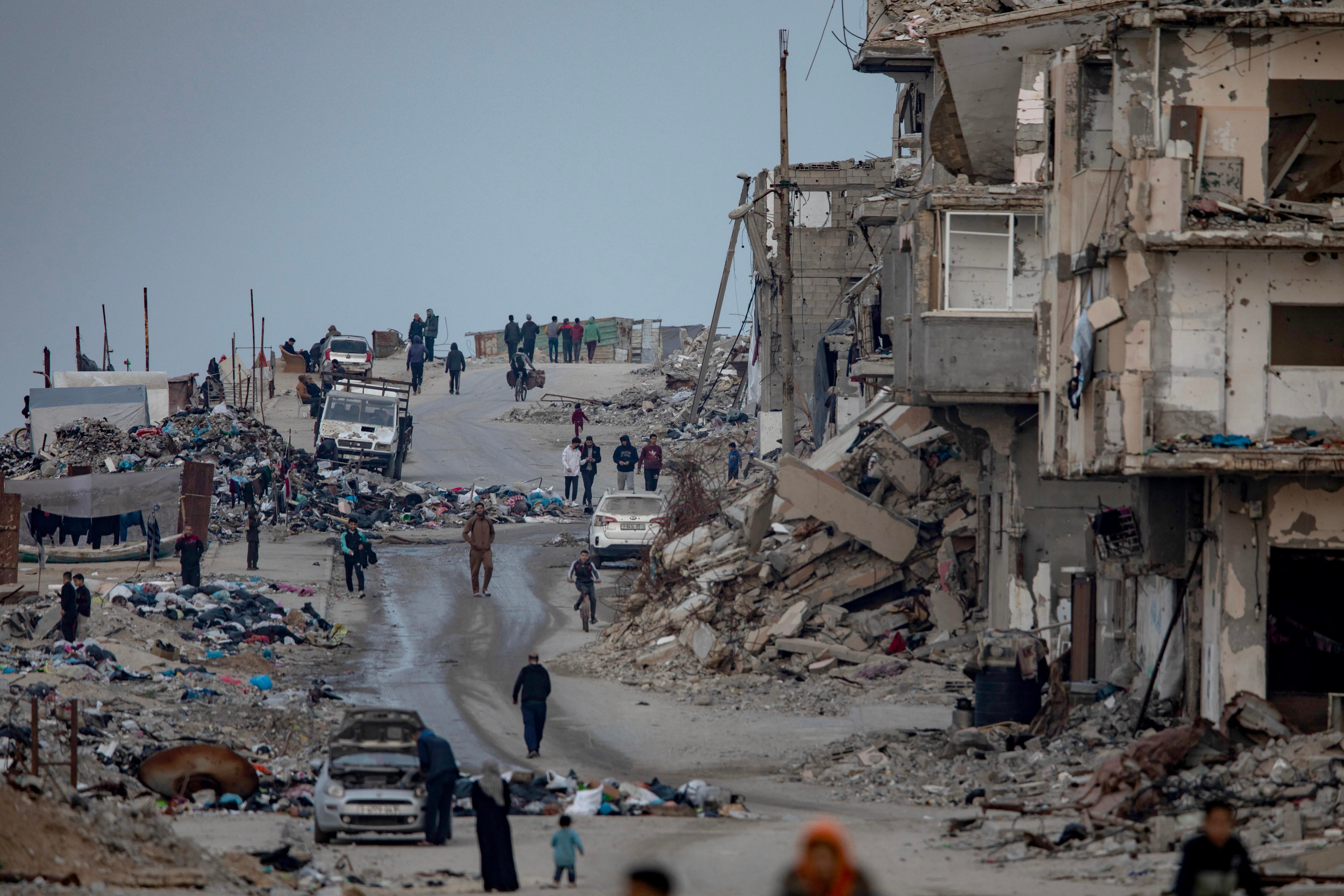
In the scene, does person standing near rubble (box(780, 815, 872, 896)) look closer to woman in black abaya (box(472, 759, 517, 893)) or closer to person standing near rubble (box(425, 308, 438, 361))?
woman in black abaya (box(472, 759, 517, 893))

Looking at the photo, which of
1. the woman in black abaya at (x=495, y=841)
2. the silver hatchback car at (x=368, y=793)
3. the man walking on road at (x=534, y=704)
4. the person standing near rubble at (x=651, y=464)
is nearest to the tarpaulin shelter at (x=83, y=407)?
the person standing near rubble at (x=651, y=464)

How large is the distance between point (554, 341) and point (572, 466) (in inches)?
1205

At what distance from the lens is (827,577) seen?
82.6 ft

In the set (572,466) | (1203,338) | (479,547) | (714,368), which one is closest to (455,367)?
(714,368)

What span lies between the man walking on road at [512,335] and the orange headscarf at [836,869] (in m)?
55.1

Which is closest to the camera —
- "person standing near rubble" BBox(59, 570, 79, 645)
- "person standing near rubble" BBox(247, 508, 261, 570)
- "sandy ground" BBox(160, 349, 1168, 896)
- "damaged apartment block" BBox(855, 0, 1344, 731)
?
"sandy ground" BBox(160, 349, 1168, 896)

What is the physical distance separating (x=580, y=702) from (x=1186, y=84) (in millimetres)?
11475

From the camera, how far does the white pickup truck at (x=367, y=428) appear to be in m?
45.2

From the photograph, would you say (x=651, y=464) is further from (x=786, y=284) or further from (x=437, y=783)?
(x=437, y=783)

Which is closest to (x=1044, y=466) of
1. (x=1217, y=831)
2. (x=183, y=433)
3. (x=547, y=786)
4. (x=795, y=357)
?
(x=547, y=786)

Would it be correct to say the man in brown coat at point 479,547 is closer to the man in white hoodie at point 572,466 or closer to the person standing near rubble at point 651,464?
the person standing near rubble at point 651,464

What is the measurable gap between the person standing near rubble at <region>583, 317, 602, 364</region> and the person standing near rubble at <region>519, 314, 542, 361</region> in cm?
834

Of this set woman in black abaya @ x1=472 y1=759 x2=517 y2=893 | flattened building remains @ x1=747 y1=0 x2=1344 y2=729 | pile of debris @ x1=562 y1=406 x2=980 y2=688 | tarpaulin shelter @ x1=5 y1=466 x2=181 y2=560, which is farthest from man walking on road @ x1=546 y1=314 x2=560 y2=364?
woman in black abaya @ x1=472 y1=759 x2=517 y2=893

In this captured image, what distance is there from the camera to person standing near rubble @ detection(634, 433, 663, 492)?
40.4 meters
